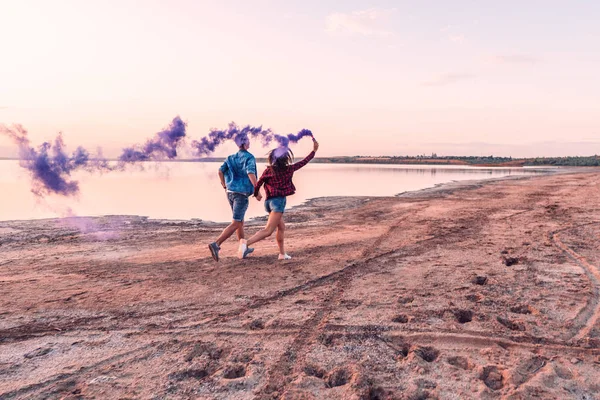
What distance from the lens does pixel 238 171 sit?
6930mm

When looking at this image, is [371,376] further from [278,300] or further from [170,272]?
[170,272]

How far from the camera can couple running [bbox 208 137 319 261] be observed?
21.9 feet

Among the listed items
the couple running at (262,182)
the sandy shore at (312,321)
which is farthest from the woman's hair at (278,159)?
the sandy shore at (312,321)

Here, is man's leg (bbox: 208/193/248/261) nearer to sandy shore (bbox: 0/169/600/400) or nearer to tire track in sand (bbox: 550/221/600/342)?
sandy shore (bbox: 0/169/600/400)

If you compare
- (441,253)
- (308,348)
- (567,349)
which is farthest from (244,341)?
(441,253)

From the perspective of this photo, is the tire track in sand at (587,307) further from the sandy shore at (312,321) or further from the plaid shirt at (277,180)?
the plaid shirt at (277,180)

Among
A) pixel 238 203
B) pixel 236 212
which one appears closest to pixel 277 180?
pixel 238 203

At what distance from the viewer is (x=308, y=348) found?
3.58m

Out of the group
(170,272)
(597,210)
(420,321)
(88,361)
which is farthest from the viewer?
(597,210)

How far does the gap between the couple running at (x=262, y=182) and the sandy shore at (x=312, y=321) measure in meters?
0.68

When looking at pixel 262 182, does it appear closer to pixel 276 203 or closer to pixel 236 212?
pixel 276 203

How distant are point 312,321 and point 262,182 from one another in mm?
3229

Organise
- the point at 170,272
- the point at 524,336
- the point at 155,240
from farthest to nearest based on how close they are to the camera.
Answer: the point at 155,240, the point at 170,272, the point at 524,336

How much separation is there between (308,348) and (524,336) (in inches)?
87.4
